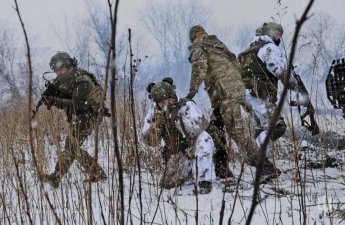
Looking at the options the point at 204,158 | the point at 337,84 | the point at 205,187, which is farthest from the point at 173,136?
the point at 337,84

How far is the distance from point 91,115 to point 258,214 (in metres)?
1.90

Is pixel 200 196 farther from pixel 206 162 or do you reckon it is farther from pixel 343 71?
pixel 343 71

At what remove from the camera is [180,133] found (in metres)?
3.41

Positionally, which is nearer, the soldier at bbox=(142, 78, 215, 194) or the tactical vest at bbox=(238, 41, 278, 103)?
the soldier at bbox=(142, 78, 215, 194)

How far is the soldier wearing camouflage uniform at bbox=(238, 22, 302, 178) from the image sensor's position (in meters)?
3.61

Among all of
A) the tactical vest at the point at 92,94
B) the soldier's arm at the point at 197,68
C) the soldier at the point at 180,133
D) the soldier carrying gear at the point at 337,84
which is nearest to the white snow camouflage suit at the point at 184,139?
the soldier at the point at 180,133

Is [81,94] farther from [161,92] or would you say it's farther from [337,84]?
[337,84]

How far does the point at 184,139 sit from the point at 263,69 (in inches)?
35.9

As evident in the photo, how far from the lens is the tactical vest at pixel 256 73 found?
3738 millimetres

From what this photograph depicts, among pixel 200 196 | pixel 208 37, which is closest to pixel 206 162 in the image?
pixel 200 196

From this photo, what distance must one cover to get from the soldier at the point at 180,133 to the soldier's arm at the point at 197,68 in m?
0.47

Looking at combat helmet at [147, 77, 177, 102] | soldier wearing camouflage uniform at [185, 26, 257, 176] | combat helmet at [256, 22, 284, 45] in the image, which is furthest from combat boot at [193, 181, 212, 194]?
combat helmet at [256, 22, 284, 45]

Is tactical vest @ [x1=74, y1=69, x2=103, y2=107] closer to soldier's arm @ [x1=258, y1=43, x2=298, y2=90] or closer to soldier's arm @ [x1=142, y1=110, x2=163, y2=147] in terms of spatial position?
soldier's arm @ [x1=142, y1=110, x2=163, y2=147]

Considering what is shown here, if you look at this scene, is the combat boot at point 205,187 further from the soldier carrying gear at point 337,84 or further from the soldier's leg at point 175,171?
the soldier carrying gear at point 337,84
